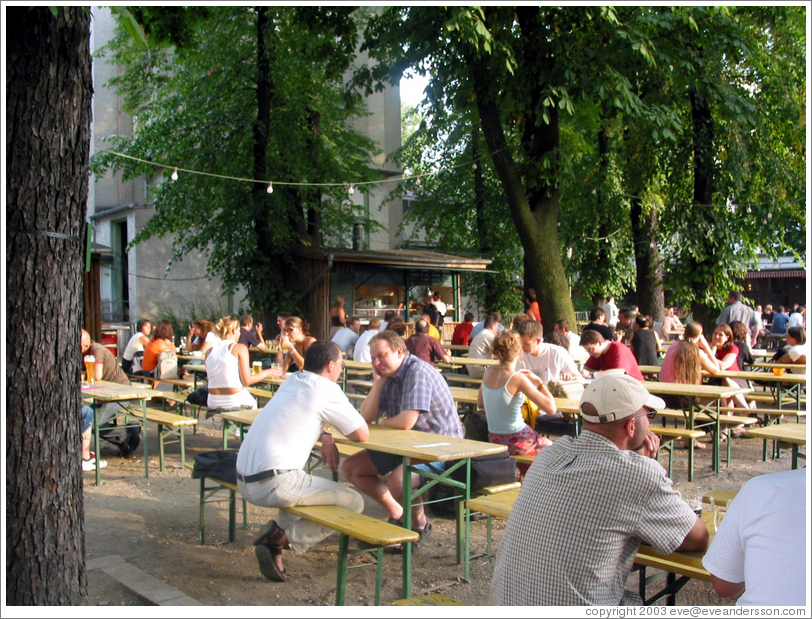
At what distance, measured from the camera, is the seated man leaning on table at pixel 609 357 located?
717 centimetres

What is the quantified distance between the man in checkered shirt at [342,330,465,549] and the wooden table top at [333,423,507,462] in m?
0.19

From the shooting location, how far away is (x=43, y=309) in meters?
3.00

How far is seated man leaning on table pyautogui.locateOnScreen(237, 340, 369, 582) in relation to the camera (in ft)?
13.4

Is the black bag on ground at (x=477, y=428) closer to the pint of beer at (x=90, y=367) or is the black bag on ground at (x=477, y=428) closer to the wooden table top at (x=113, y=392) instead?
the wooden table top at (x=113, y=392)

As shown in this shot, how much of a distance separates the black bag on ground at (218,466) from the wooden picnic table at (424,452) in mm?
741

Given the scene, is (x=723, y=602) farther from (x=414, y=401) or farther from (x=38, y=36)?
(x=38, y=36)

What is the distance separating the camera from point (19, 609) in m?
2.89

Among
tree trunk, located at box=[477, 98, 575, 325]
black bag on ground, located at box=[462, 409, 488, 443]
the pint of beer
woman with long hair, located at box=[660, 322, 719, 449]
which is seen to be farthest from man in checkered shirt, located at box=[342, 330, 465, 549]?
tree trunk, located at box=[477, 98, 575, 325]

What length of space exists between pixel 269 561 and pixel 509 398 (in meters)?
2.02

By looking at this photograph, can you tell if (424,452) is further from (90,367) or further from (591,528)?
(90,367)

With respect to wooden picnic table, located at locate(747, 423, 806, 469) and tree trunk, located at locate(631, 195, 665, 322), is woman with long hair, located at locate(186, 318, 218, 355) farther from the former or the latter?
tree trunk, located at locate(631, 195, 665, 322)

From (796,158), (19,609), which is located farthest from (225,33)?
(19,609)

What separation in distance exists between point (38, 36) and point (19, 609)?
2340 millimetres

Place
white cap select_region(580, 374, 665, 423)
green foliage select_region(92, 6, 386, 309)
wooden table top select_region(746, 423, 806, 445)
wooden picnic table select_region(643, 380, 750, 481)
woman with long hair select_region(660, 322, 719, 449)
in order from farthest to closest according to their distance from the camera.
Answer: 1. green foliage select_region(92, 6, 386, 309)
2. woman with long hair select_region(660, 322, 719, 449)
3. wooden picnic table select_region(643, 380, 750, 481)
4. wooden table top select_region(746, 423, 806, 445)
5. white cap select_region(580, 374, 665, 423)
